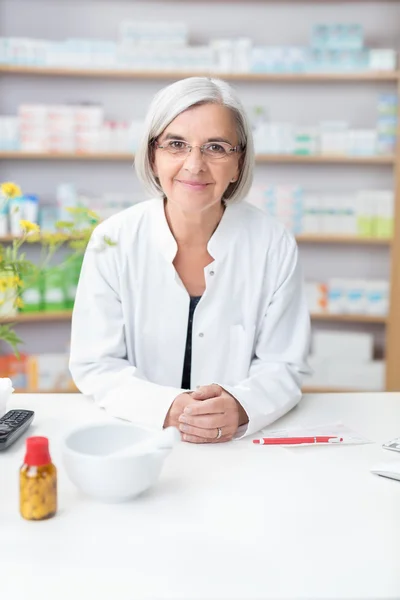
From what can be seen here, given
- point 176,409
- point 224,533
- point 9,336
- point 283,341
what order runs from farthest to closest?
point 283,341 → point 176,409 → point 9,336 → point 224,533

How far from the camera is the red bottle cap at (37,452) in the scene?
44.4 inches

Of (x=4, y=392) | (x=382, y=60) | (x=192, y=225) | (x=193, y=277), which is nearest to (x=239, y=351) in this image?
(x=193, y=277)

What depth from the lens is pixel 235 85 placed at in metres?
4.46

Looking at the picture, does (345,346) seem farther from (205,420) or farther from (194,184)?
(205,420)

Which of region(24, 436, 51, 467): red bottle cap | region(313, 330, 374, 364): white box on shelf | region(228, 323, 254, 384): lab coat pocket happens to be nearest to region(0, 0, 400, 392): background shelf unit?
region(313, 330, 374, 364): white box on shelf

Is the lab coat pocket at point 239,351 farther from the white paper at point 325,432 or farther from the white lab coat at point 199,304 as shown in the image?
the white paper at point 325,432

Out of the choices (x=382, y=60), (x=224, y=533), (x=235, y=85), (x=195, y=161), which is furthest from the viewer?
(x=235, y=85)

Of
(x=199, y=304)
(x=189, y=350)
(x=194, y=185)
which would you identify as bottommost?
(x=189, y=350)

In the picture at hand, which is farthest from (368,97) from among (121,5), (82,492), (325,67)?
(82,492)

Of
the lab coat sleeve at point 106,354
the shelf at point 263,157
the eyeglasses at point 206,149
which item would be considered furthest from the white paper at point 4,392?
the shelf at point 263,157

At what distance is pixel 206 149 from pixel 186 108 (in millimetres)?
116

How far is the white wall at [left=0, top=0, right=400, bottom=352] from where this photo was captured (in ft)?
14.6

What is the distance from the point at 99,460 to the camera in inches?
46.1

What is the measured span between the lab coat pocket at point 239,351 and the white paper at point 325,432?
0.41 metres
